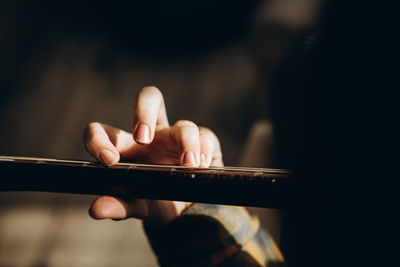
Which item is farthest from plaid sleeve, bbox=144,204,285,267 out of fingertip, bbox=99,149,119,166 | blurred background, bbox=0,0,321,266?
blurred background, bbox=0,0,321,266

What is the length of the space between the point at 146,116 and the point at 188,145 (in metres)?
0.12

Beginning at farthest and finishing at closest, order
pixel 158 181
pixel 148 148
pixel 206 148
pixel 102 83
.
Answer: pixel 102 83
pixel 148 148
pixel 206 148
pixel 158 181

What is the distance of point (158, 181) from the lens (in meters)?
0.44

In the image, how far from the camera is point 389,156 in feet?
1.30

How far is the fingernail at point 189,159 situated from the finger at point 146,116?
0.28 ft

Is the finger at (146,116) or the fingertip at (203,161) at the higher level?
the finger at (146,116)

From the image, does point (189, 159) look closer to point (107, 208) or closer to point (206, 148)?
point (206, 148)

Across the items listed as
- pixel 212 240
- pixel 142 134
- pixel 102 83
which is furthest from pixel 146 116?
pixel 102 83

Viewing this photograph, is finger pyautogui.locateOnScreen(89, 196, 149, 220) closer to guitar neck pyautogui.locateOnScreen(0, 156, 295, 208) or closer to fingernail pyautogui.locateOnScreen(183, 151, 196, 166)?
guitar neck pyautogui.locateOnScreen(0, 156, 295, 208)

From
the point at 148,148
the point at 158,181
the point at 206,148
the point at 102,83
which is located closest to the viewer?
the point at 158,181

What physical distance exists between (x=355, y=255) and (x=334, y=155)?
0.17 meters

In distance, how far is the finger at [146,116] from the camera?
0.51m

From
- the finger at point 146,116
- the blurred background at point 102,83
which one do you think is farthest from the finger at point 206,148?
the blurred background at point 102,83

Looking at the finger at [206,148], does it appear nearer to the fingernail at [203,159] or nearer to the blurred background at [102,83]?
the fingernail at [203,159]
